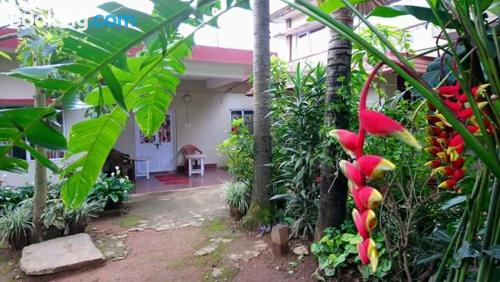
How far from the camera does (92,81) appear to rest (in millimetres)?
896

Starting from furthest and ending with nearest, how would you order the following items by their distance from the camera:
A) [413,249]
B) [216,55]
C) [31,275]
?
[216,55], [31,275], [413,249]

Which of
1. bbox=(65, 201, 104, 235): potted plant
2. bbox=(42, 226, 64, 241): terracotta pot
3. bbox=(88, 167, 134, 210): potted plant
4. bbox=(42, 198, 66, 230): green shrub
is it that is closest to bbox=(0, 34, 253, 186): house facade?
bbox=(88, 167, 134, 210): potted plant

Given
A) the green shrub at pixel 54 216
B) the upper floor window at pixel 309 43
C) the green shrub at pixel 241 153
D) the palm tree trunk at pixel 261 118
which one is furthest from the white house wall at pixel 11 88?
the upper floor window at pixel 309 43

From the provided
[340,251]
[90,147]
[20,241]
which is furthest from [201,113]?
[90,147]

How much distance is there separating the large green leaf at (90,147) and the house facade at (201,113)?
6.72 meters

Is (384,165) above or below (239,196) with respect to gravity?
above

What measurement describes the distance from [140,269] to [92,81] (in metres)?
3.05

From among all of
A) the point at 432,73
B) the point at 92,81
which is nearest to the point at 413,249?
the point at 432,73

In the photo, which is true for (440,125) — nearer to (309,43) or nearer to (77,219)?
(77,219)

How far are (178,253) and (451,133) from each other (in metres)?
3.56

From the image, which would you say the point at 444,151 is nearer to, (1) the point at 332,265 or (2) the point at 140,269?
(1) the point at 332,265

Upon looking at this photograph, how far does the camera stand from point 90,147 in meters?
1.32

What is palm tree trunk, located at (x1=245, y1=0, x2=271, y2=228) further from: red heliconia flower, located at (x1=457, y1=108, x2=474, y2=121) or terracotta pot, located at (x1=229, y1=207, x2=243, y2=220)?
red heliconia flower, located at (x1=457, y1=108, x2=474, y2=121)

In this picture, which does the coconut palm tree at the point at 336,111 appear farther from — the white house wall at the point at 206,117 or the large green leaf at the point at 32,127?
the white house wall at the point at 206,117
